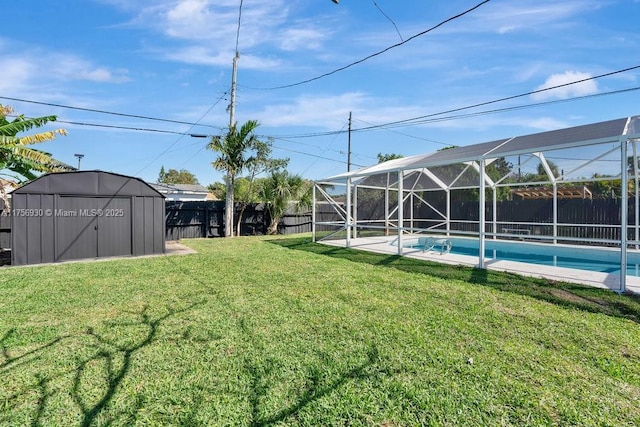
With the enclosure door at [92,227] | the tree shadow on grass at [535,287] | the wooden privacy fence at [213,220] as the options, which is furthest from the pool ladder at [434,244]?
the enclosure door at [92,227]

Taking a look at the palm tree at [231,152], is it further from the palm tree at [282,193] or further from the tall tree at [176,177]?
the tall tree at [176,177]

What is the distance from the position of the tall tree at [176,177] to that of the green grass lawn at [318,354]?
160 ft

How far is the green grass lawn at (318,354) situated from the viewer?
2.28m

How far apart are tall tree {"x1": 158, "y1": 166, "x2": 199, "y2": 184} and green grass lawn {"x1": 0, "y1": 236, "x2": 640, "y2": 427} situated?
48671mm

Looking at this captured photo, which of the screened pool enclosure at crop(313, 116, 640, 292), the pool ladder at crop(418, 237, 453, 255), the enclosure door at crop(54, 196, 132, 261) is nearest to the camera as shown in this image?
the screened pool enclosure at crop(313, 116, 640, 292)

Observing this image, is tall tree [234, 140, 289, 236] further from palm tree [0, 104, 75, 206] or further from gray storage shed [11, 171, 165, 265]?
palm tree [0, 104, 75, 206]

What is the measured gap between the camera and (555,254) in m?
10.6

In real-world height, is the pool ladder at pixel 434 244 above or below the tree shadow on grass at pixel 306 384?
above

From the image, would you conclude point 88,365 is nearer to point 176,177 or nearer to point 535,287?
point 535,287

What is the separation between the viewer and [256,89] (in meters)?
16.5

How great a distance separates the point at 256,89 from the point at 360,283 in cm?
1357

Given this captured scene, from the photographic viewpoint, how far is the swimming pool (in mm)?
8570

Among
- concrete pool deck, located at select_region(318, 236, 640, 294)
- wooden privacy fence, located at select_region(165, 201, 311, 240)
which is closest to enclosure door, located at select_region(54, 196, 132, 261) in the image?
wooden privacy fence, located at select_region(165, 201, 311, 240)

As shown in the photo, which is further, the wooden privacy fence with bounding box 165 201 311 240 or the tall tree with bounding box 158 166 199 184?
the tall tree with bounding box 158 166 199 184
